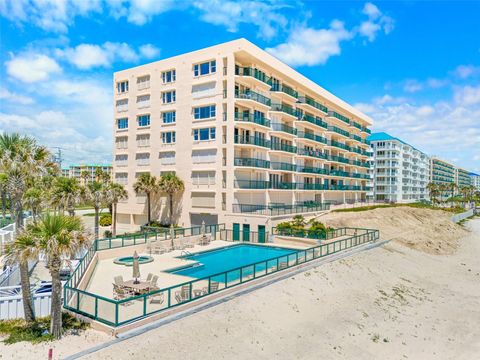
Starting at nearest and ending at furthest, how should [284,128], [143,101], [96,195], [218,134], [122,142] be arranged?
1. [96,195]
2. [218,134]
3. [143,101]
4. [284,128]
5. [122,142]

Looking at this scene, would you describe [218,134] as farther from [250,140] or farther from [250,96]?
[250,96]

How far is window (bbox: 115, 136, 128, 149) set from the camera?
→ 53.7m

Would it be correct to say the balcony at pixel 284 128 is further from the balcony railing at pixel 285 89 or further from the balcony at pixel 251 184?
the balcony at pixel 251 184

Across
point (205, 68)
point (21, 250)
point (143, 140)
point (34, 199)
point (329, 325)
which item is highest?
point (205, 68)

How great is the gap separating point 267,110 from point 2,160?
1427 inches

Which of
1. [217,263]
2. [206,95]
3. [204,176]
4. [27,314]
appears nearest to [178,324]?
[27,314]

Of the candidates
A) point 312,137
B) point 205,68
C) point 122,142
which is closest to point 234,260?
point 205,68

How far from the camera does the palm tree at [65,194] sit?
1428 inches

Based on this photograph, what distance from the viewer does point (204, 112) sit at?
149ft

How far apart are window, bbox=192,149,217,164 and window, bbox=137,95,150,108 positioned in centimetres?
1124

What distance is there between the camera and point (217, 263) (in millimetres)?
30594

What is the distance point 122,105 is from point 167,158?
12665mm

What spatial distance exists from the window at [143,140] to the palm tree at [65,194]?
14944mm

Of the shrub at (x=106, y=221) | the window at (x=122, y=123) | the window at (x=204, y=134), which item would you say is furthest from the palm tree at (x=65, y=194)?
the shrub at (x=106, y=221)
